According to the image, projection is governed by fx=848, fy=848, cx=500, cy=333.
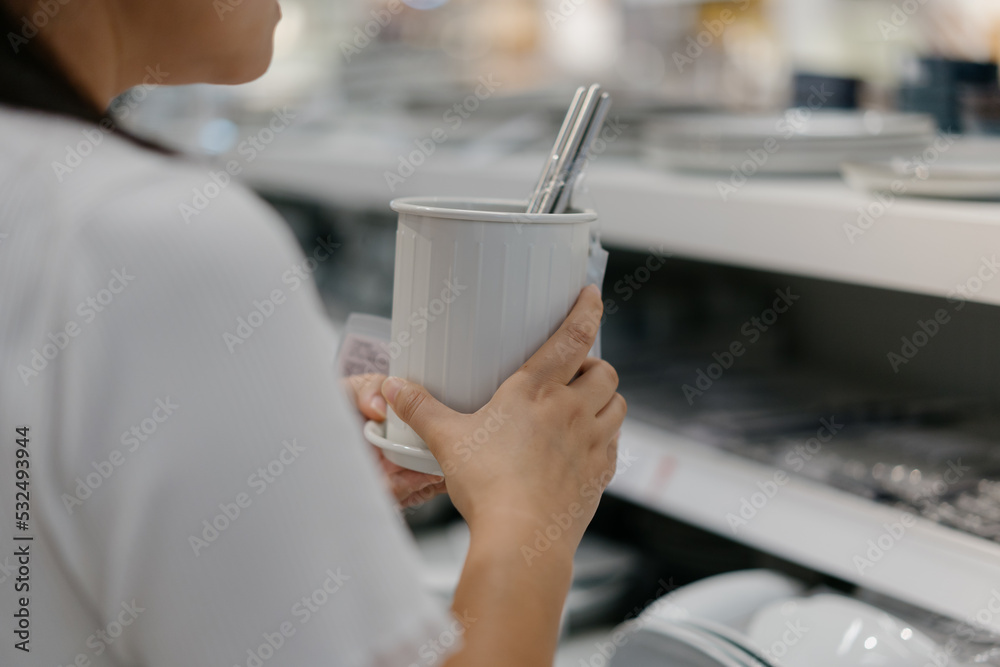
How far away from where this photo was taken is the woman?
320 millimetres

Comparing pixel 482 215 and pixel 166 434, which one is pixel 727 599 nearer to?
pixel 482 215

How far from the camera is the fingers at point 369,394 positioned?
2.00ft

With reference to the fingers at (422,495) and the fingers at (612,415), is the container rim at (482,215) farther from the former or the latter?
the fingers at (422,495)

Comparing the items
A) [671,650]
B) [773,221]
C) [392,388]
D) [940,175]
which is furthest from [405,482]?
[940,175]

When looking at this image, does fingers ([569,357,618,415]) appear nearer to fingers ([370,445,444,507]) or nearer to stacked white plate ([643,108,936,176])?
fingers ([370,445,444,507])

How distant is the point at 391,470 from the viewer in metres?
0.66

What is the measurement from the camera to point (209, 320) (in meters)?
0.33

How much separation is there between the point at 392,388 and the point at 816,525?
1.24 feet

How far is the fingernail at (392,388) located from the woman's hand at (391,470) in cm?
7

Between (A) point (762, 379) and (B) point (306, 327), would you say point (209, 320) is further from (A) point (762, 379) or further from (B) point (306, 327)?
(A) point (762, 379)

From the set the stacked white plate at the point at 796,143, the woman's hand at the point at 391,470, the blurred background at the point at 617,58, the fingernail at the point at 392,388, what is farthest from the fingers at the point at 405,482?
the blurred background at the point at 617,58

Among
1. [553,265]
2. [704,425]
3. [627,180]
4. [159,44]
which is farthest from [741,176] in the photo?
[159,44]

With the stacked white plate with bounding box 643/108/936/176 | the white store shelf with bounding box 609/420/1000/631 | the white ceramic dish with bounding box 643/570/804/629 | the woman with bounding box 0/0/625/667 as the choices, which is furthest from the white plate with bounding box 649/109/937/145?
the woman with bounding box 0/0/625/667

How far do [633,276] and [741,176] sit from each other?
460 mm
